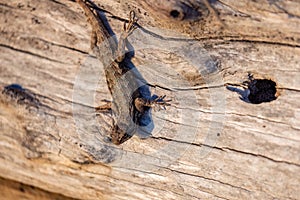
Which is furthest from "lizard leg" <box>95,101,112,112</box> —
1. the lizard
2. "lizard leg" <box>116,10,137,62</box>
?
"lizard leg" <box>116,10,137,62</box>

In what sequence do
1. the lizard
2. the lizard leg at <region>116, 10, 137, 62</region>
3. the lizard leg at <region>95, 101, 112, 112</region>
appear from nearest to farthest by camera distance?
the lizard leg at <region>116, 10, 137, 62</region> → the lizard → the lizard leg at <region>95, 101, 112, 112</region>

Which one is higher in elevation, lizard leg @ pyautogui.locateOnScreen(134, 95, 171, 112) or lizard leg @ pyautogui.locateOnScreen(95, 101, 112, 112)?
lizard leg @ pyautogui.locateOnScreen(134, 95, 171, 112)

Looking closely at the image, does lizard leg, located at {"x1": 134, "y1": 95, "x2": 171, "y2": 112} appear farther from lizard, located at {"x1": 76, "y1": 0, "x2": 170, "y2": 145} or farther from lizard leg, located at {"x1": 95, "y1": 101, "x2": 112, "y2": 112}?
lizard leg, located at {"x1": 95, "y1": 101, "x2": 112, "y2": 112}

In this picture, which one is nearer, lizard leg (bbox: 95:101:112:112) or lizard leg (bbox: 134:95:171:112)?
lizard leg (bbox: 134:95:171:112)

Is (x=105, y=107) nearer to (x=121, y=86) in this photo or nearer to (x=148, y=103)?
(x=121, y=86)

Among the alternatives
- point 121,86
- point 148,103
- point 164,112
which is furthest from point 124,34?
point 164,112

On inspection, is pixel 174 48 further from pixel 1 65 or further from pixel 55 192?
pixel 55 192

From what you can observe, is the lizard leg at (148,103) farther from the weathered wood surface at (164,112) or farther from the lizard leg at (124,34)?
the lizard leg at (124,34)
